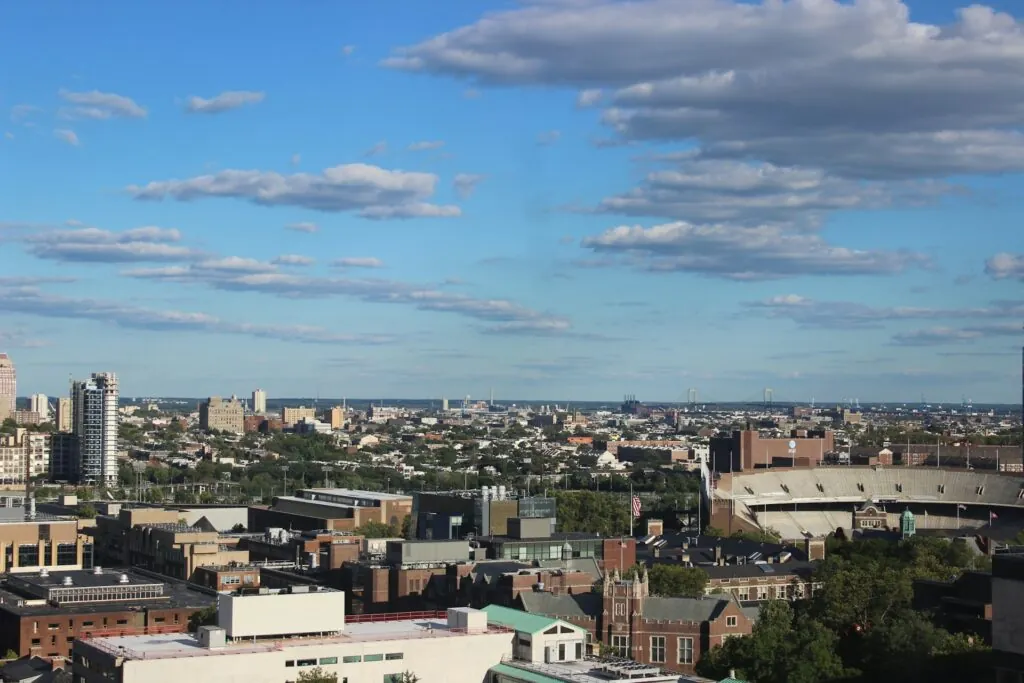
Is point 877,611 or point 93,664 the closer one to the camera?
point 93,664

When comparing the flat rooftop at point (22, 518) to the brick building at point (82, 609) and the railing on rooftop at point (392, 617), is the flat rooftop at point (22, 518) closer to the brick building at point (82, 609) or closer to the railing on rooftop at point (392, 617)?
the brick building at point (82, 609)

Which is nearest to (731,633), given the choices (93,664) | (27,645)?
(93,664)

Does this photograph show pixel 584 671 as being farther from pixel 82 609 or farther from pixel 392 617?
pixel 82 609

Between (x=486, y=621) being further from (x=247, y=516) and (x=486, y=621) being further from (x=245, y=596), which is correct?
(x=247, y=516)

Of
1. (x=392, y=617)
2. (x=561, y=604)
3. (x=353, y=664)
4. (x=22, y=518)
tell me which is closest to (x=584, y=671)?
(x=353, y=664)

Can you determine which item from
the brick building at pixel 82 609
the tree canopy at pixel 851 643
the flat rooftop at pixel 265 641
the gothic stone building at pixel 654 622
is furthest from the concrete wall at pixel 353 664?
the brick building at pixel 82 609

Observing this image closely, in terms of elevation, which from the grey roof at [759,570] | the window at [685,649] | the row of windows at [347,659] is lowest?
the window at [685,649]
